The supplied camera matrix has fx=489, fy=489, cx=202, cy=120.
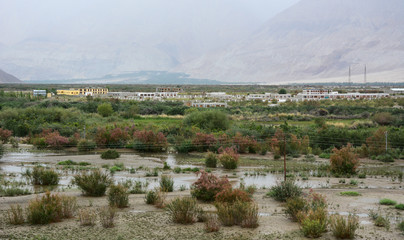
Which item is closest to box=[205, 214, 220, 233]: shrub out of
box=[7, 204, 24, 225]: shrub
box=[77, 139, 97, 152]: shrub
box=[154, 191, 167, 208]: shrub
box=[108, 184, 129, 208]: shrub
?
box=[154, 191, 167, 208]: shrub

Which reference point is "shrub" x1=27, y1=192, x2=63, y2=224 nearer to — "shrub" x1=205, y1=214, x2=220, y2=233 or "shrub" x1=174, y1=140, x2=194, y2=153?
"shrub" x1=205, y1=214, x2=220, y2=233

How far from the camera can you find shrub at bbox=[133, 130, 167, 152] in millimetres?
31688

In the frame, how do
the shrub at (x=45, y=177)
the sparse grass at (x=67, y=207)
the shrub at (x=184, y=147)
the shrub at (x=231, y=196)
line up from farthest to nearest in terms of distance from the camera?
the shrub at (x=184, y=147)
the shrub at (x=45, y=177)
the shrub at (x=231, y=196)
the sparse grass at (x=67, y=207)

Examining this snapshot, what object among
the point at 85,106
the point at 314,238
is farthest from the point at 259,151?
the point at 85,106

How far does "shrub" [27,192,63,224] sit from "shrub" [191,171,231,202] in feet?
14.5

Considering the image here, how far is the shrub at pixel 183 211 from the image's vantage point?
12695mm

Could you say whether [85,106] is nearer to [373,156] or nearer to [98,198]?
[373,156]

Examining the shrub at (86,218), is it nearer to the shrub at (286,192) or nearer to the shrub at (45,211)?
the shrub at (45,211)

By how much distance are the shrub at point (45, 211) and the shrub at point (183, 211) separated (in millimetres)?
2910

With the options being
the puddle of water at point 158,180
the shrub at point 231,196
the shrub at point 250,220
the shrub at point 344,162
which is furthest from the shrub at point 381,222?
the shrub at point 344,162

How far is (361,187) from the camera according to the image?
18.2 m

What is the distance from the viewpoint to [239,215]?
12.5 metres

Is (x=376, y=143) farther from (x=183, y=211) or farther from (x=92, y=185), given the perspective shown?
(x=183, y=211)

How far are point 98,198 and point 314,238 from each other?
747cm
